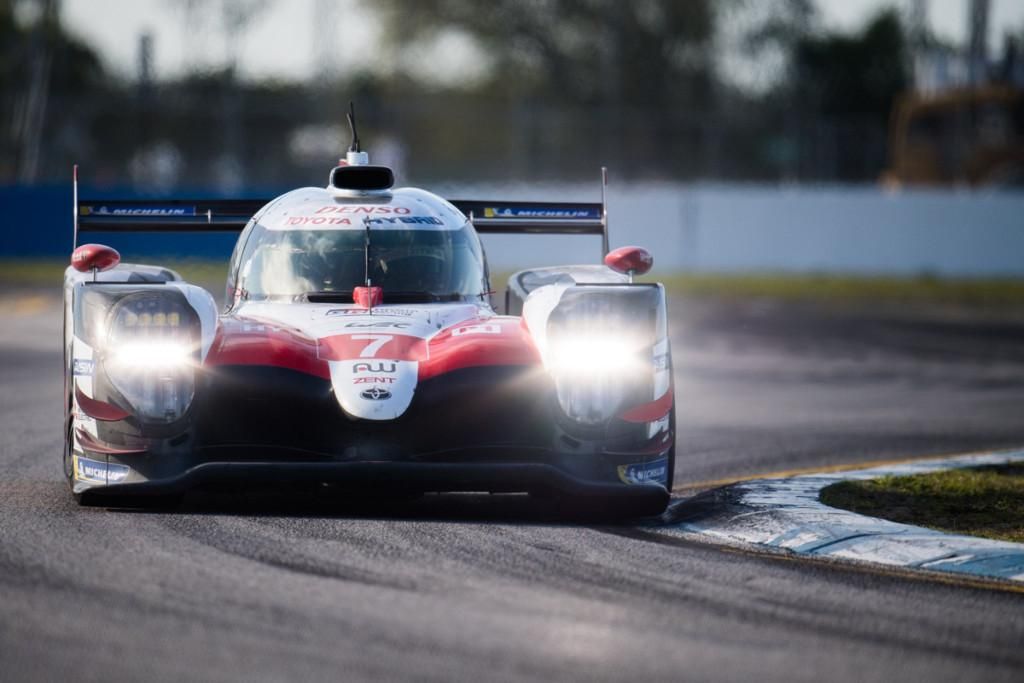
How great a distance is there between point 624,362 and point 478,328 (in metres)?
0.70

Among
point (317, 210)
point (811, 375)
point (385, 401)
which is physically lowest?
point (811, 375)

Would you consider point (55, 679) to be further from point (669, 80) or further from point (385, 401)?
point (669, 80)

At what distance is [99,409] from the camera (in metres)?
8.00

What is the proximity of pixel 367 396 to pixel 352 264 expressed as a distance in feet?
4.97

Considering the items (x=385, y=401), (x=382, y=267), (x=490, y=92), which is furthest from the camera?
(x=490, y=92)

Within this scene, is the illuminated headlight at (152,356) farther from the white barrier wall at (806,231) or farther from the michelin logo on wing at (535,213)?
the white barrier wall at (806,231)

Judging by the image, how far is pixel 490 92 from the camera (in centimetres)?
5081

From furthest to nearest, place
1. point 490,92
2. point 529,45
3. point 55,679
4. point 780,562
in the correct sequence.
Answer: point 529,45, point 490,92, point 780,562, point 55,679

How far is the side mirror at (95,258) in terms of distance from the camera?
28.0 ft

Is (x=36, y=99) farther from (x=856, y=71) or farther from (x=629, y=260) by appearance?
(x=629, y=260)

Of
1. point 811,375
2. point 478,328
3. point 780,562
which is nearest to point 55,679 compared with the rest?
point 780,562

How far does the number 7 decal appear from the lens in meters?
8.04

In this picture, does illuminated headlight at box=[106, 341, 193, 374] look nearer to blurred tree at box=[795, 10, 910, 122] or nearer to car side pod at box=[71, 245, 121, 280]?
car side pod at box=[71, 245, 121, 280]

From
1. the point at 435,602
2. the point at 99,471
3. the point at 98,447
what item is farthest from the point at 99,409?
the point at 435,602
